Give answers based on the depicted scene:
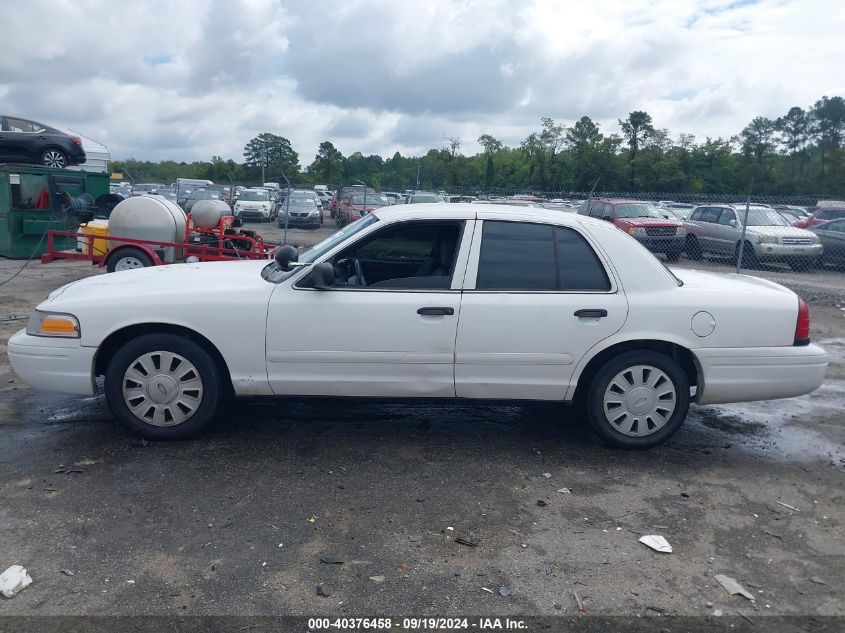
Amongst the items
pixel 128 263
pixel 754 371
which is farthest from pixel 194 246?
pixel 754 371

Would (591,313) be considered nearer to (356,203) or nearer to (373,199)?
(373,199)

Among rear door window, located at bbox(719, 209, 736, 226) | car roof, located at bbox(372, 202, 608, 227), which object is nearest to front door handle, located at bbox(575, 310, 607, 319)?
car roof, located at bbox(372, 202, 608, 227)

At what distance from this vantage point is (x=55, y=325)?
478 cm

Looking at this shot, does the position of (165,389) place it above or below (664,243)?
below

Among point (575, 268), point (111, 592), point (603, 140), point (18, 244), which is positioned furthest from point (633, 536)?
point (603, 140)

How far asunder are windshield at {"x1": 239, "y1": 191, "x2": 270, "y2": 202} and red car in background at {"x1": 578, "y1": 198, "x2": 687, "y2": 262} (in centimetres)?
1550

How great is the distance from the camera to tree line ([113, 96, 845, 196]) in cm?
5544

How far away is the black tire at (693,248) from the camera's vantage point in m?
19.0

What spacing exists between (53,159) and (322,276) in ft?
53.7

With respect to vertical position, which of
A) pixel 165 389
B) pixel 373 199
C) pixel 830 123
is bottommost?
pixel 165 389

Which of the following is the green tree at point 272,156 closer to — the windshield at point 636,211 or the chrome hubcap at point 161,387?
the windshield at point 636,211

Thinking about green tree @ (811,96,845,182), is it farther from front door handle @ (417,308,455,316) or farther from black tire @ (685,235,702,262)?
front door handle @ (417,308,455,316)

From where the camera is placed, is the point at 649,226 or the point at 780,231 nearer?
the point at 780,231

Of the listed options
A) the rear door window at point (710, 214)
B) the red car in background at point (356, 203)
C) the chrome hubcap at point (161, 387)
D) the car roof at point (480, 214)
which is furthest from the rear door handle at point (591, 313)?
the red car in background at point (356, 203)
